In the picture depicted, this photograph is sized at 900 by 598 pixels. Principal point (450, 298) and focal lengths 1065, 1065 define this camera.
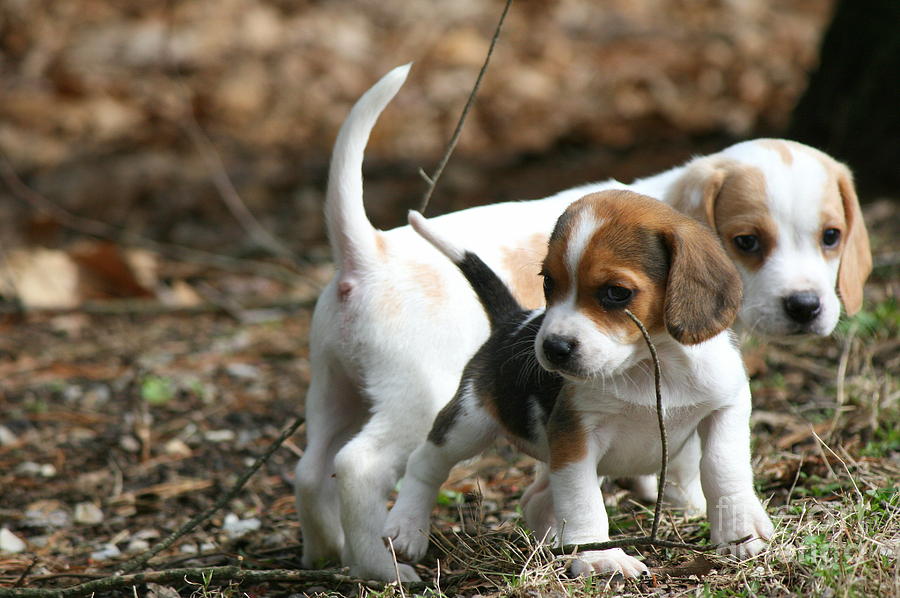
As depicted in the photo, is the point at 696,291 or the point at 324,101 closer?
the point at 696,291

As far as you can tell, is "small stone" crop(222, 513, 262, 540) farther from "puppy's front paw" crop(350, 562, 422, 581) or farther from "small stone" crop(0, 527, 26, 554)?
"puppy's front paw" crop(350, 562, 422, 581)

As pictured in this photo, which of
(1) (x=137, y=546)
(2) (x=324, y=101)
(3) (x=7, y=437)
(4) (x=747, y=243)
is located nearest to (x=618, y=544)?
(4) (x=747, y=243)

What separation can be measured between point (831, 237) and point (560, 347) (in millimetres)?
1727

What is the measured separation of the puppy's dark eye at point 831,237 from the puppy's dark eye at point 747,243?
267mm

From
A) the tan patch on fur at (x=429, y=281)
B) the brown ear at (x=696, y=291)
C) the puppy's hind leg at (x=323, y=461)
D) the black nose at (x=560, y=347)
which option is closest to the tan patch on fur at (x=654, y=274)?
the brown ear at (x=696, y=291)

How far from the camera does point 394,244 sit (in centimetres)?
398

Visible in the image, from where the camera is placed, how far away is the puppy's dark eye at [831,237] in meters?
4.07

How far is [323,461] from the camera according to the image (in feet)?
13.0

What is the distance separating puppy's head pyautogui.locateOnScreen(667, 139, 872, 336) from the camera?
3.87 meters

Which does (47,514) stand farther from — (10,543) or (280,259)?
(280,259)

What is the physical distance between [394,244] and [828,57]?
563 cm

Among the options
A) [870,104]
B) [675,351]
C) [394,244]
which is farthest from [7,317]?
[870,104]

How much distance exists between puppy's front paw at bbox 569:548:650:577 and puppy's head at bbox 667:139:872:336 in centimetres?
125

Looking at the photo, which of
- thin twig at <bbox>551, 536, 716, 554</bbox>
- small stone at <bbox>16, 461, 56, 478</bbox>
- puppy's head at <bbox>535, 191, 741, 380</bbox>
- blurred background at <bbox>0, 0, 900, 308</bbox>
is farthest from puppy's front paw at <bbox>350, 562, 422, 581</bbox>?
blurred background at <bbox>0, 0, 900, 308</bbox>
